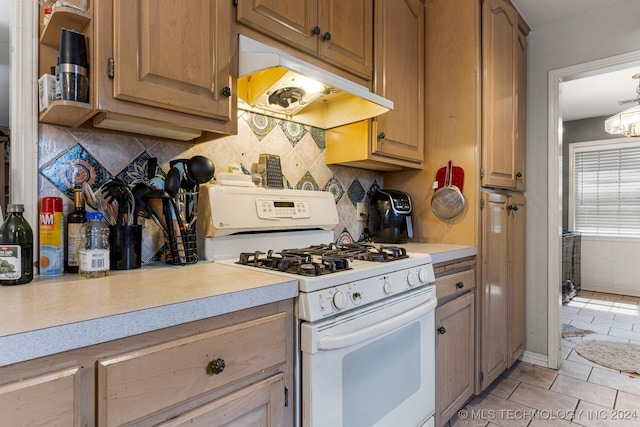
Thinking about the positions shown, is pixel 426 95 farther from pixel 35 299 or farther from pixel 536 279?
pixel 35 299

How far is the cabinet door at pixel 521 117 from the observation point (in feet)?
8.01

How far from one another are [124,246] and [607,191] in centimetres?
567

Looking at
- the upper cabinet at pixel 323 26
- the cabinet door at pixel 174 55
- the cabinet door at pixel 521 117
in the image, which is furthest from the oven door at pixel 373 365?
the cabinet door at pixel 521 117

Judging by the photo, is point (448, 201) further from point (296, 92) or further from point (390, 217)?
point (296, 92)

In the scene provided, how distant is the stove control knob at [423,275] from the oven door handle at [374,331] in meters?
0.09

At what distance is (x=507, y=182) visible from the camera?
2262mm

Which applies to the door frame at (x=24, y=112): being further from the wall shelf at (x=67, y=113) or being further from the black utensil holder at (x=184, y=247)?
the black utensil holder at (x=184, y=247)

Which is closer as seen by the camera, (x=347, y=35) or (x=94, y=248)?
(x=94, y=248)

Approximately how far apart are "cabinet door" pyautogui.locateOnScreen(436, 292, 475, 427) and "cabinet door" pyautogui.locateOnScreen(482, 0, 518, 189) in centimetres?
76

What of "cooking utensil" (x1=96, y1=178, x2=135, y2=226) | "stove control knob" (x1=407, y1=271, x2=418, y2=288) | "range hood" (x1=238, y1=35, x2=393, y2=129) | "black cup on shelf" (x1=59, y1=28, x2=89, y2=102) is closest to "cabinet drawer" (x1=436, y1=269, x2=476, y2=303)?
"stove control knob" (x1=407, y1=271, x2=418, y2=288)

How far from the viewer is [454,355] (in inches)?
68.3

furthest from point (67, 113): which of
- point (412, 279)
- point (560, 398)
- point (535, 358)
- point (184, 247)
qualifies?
point (535, 358)

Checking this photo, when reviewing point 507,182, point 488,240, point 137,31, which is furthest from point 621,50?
point 137,31

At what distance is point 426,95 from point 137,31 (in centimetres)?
165
